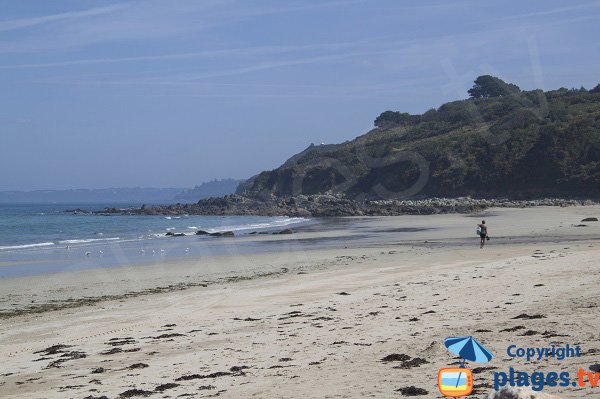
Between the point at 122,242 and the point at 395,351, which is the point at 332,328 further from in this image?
the point at 122,242

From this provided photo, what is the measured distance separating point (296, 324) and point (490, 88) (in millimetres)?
107655

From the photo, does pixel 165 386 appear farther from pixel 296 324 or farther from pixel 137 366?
pixel 296 324

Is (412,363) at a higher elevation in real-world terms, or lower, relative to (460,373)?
lower

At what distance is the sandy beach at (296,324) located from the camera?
7195mm

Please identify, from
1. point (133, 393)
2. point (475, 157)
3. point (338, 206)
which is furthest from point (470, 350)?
point (475, 157)

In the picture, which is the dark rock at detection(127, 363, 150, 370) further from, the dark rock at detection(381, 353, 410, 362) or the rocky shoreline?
the rocky shoreline

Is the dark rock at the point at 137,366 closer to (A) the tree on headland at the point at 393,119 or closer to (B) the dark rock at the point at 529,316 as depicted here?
(B) the dark rock at the point at 529,316

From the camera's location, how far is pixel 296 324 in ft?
35.0

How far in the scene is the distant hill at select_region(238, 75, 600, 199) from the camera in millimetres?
57219

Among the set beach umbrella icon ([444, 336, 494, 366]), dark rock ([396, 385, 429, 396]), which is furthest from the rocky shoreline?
beach umbrella icon ([444, 336, 494, 366])

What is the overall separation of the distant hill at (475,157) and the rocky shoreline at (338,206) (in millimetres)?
3498

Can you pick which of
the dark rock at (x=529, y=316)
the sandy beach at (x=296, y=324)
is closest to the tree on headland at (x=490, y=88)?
the sandy beach at (x=296, y=324)

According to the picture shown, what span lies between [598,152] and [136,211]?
50.7 metres

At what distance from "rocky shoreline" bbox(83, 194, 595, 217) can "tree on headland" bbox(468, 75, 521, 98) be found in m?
45.7
